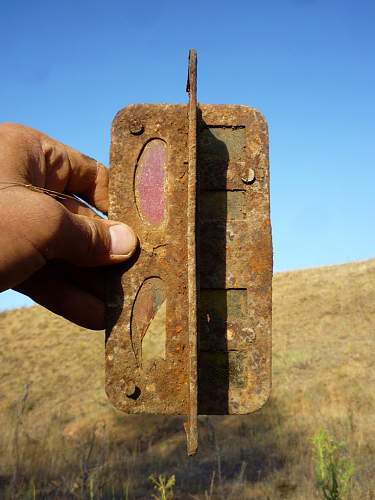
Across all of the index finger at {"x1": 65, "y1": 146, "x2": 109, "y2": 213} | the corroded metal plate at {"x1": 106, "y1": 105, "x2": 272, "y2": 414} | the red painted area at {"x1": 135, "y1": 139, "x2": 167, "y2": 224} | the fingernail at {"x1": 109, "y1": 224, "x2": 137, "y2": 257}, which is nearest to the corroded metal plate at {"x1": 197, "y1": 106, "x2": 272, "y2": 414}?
the corroded metal plate at {"x1": 106, "y1": 105, "x2": 272, "y2": 414}

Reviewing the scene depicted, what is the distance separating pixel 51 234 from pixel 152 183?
1.55ft

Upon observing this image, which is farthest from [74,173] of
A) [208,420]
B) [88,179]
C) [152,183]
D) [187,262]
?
[208,420]

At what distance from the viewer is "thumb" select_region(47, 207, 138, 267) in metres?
2.10

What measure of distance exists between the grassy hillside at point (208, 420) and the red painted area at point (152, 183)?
6.08 ft

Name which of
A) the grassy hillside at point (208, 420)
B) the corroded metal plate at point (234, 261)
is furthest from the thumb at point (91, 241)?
the grassy hillside at point (208, 420)

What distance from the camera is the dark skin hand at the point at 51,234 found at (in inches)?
80.6

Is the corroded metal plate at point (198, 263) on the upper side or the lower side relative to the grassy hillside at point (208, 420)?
upper

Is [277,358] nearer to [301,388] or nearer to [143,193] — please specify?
[301,388]

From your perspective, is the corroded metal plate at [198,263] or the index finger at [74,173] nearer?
the corroded metal plate at [198,263]

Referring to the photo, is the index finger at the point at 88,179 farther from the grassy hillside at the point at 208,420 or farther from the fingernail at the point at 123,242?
the grassy hillside at the point at 208,420

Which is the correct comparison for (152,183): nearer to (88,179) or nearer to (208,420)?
(88,179)

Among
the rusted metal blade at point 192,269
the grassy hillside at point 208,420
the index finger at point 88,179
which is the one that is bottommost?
the grassy hillside at point 208,420

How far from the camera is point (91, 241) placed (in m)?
2.14

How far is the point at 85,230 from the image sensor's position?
2.16m
